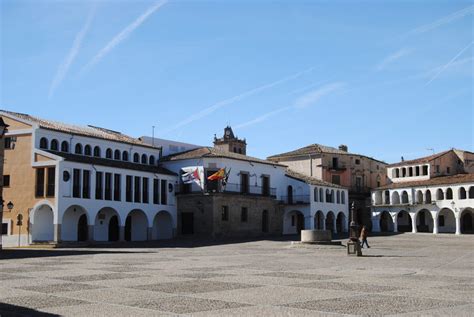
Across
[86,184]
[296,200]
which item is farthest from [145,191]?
[296,200]

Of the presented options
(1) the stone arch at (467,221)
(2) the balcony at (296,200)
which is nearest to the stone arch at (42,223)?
(2) the balcony at (296,200)

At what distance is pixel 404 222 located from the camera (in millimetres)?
69500

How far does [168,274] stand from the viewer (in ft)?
57.5

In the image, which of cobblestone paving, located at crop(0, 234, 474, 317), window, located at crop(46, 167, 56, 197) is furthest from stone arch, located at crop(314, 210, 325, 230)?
cobblestone paving, located at crop(0, 234, 474, 317)

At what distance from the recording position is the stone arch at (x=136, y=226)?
165ft

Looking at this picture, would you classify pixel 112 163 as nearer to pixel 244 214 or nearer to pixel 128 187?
pixel 128 187

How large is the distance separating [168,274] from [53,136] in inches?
1191

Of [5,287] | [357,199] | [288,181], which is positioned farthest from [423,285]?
[357,199]

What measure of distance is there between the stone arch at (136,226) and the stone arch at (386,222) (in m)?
32.1

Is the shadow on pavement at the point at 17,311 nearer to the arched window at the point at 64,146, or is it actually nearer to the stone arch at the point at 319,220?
the arched window at the point at 64,146

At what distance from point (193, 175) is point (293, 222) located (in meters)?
15.1

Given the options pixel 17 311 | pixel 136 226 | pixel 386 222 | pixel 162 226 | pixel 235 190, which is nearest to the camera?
pixel 17 311

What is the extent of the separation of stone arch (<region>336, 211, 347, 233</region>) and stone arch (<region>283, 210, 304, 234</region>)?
5773mm

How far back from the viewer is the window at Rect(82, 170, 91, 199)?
144 feet
